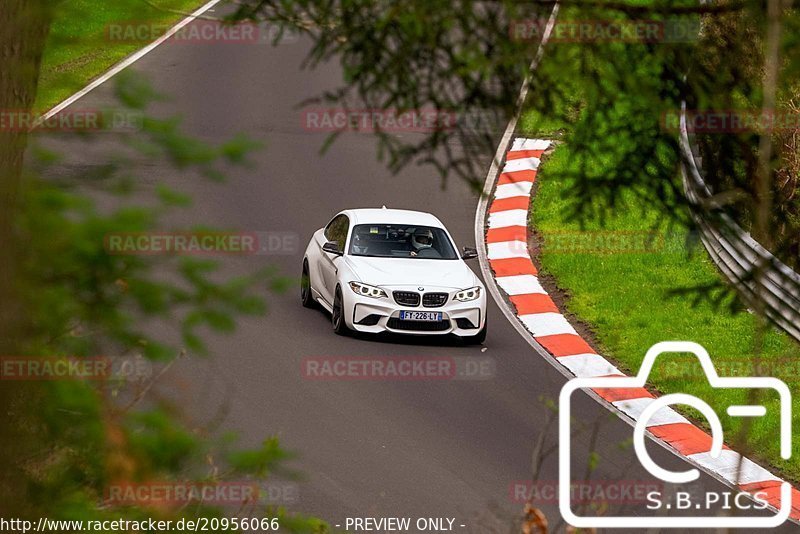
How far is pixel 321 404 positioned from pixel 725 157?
7175mm

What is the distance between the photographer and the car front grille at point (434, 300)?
1562cm

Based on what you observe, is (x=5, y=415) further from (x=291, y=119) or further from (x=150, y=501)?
(x=291, y=119)

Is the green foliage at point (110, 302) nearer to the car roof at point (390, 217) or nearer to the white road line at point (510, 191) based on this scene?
the car roof at point (390, 217)

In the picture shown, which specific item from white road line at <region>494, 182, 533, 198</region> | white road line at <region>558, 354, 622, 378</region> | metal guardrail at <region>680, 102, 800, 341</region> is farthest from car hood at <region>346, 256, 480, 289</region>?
white road line at <region>494, 182, 533, 198</region>

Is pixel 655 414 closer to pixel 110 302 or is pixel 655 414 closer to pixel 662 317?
pixel 662 317

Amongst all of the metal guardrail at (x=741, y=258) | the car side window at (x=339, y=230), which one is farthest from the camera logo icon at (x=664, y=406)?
the car side window at (x=339, y=230)

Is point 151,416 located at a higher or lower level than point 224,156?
lower

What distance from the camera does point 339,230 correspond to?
17031 millimetres

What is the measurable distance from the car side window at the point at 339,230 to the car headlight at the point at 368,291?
105 centimetres

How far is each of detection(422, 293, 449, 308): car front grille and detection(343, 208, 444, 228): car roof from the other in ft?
5.01

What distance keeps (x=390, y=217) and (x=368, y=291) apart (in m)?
1.80

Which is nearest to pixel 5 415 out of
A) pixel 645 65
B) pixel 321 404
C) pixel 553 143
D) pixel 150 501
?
pixel 150 501

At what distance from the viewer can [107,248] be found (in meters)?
4.50

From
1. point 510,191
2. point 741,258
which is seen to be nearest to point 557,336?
point 741,258
